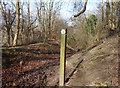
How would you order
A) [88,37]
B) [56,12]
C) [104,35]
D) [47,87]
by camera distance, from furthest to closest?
1. [56,12]
2. [88,37]
3. [104,35]
4. [47,87]

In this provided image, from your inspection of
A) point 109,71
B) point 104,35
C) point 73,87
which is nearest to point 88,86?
point 73,87

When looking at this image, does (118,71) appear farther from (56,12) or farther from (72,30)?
(56,12)

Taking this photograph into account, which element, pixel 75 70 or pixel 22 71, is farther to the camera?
pixel 22 71

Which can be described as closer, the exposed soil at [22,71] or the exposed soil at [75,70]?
the exposed soil at [75,70]

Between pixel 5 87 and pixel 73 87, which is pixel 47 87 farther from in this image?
pixel 5 87

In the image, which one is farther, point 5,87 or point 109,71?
point 5,87

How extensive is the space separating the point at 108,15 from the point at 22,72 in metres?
11.9

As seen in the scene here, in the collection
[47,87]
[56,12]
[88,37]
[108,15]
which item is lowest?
[47,87]

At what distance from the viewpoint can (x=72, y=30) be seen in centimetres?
1437

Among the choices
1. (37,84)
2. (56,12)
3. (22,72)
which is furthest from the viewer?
(56,12)

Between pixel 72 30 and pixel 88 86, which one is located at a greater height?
pixel 72 30

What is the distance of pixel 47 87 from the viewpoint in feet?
15.6

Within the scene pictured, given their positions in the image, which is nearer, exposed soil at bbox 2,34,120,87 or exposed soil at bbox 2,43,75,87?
exposed soil at bbox 2,34,120,87

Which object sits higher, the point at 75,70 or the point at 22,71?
the point at 75,70
